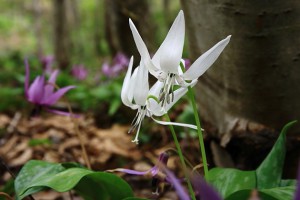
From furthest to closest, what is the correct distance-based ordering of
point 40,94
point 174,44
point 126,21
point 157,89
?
point 126,21 → point 40,94 → point 157,89 → point 174,44

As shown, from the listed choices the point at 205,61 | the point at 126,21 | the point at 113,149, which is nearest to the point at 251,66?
the point at 205,61

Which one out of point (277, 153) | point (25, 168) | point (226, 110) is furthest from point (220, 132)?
point (25, 168)

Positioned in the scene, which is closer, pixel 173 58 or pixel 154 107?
pixel 173 58

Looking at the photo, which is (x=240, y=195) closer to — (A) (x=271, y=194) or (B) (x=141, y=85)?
(A) (x=271, y=194)

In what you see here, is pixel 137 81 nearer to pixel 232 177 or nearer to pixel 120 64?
pixel 232 177

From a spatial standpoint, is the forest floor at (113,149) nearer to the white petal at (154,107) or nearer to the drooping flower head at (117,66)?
the white petal at (154,107)

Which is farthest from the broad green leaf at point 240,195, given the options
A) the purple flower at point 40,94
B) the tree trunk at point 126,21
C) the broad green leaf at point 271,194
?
the tree trunk at point 126,21

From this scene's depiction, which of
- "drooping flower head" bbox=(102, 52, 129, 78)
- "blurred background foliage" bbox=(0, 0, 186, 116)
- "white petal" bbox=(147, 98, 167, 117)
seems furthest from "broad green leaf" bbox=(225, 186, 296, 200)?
"drooping flower head" bbox=(102, 52, 129, 78)
